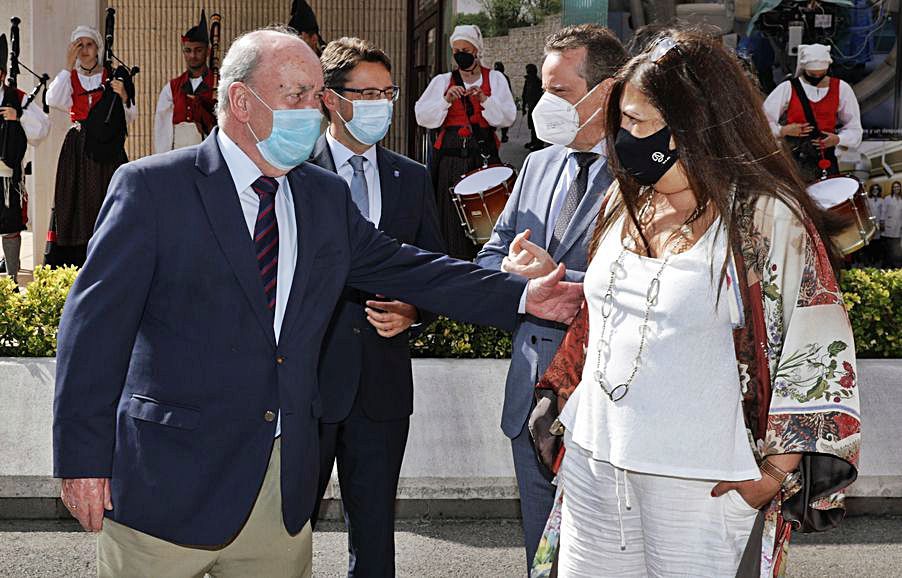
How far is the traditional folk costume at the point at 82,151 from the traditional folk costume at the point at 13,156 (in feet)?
1.12

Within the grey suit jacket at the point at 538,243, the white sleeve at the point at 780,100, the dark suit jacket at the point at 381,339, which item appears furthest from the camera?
the white sleeve at the point at 780,100

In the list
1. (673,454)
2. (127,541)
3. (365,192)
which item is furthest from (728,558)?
(365,192)

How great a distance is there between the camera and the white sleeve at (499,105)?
30.8 feet

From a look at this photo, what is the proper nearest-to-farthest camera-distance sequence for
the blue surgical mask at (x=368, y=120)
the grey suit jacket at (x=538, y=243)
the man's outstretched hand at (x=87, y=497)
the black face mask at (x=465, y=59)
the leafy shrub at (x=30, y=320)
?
the man's outstretched hand at (x=87, y=497), the grey suit jacket at (x=538, y=243), the blue surgical mask at (x=368, y=120), the leafy shrub at (x=30, y=320), the black face mask at (x=465, y=59)

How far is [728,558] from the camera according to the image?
2.65 m

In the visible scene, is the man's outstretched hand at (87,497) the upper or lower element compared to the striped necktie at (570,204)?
lower

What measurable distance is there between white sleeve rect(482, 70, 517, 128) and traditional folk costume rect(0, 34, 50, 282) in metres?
4.06

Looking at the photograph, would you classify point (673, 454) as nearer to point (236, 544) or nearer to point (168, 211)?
point (236, 544)

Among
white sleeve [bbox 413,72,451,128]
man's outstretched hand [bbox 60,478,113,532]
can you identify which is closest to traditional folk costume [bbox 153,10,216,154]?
white sleeve [bbox 413,72,451,128]

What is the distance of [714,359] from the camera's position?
2648 millimetres

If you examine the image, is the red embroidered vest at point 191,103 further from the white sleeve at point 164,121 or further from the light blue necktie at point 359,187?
the light blue necktie at point 359,187

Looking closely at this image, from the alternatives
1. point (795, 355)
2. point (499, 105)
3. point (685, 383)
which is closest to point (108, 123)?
point (499, 105)

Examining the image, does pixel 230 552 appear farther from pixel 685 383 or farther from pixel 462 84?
pixel 462 84

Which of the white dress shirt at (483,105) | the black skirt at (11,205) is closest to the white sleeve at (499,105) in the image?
the white dress shirt at (483,105)
